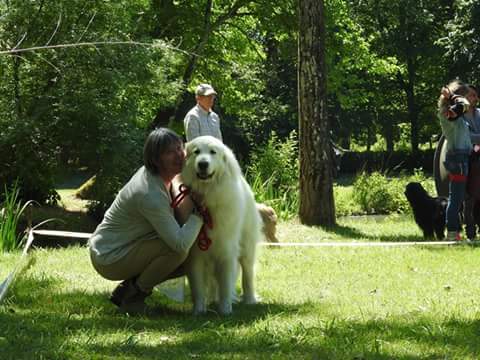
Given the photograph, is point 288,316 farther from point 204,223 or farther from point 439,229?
point 439,229

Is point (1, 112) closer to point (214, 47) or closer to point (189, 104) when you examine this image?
point (214, 47)

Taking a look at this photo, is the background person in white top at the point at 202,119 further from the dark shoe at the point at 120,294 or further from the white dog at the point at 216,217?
the dark shoe at the point at 120,294

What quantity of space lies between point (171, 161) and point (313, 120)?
638 cm

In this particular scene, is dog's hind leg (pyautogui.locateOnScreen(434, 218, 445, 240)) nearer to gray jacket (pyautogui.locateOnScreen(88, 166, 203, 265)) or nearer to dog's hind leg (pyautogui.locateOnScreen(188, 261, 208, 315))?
dog's hind leg (pyautogui.locateOnScreen(188, 261, 208, 315))

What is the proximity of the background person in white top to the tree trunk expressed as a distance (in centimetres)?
336

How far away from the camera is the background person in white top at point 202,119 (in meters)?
7.77

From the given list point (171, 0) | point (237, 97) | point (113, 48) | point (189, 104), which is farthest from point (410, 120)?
point (113, 48)

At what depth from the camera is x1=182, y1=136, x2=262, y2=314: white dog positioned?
4844 millimetres

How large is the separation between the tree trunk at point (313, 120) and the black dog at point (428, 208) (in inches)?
84.0

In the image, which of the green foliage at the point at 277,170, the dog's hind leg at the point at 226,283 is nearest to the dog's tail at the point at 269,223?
the dog's hind leg at the point at 226,283

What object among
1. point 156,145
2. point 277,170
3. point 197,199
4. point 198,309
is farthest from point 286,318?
point 277,170

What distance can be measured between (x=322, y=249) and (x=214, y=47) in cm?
1442

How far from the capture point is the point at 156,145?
473 cm

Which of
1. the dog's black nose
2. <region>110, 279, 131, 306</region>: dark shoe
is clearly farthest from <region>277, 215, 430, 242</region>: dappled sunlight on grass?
the dog's black nose
